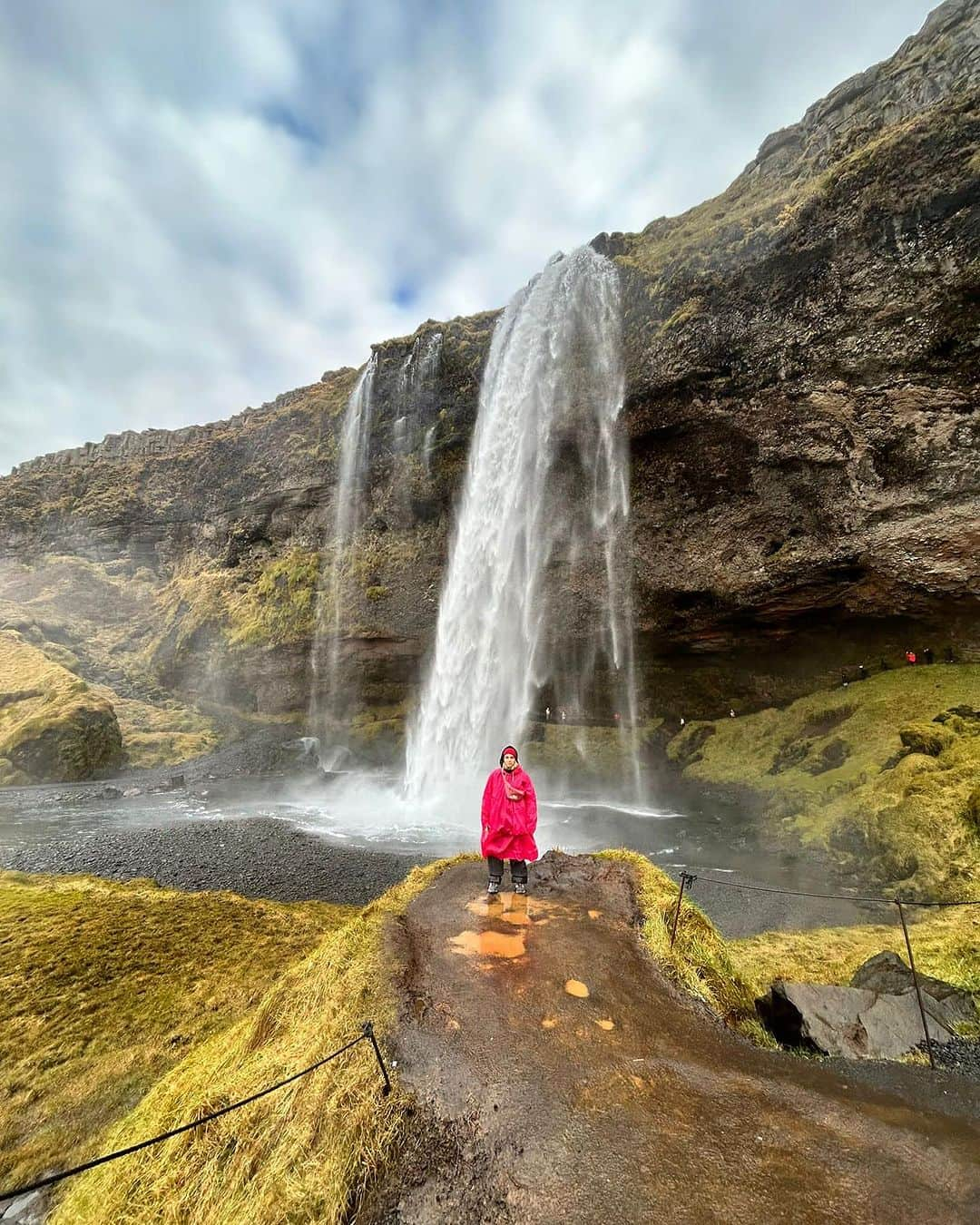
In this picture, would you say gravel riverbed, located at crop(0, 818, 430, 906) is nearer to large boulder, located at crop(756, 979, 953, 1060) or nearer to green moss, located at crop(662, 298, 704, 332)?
large boulder, located at crop(756, 979, 953, 1060)

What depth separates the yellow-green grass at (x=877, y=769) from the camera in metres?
12.4

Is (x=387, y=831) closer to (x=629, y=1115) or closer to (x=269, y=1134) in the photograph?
(x=269, y=1134)

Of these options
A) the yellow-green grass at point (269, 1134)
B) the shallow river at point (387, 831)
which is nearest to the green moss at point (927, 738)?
the shallow river at point (387, 831)

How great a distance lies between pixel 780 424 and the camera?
22.0 m

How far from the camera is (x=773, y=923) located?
10.9 m

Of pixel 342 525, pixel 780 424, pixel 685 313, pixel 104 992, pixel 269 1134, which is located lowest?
pixel 104 992

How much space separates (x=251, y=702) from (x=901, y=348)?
42423 millimetres

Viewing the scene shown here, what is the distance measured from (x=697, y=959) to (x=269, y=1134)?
4.90m

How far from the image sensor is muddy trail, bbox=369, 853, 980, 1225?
3086 millimetres

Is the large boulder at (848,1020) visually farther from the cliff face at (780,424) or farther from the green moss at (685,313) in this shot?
the green moss at (685,313)

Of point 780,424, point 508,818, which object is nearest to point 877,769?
point 780,424

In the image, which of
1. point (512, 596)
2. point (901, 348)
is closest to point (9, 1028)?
point (512, 596)

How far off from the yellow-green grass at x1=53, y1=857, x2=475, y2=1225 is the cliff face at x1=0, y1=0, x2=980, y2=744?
22.5 metres

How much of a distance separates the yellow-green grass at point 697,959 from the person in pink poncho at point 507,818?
70.4 inches
